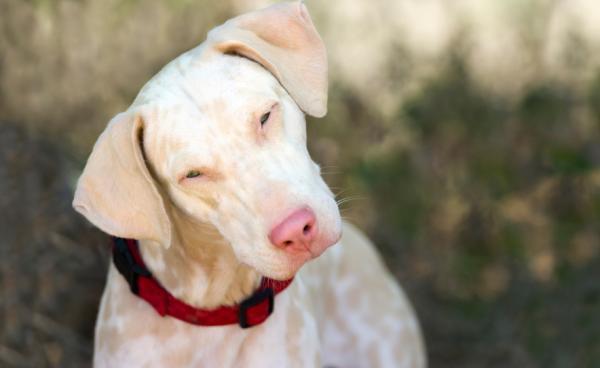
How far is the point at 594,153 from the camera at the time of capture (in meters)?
6.03

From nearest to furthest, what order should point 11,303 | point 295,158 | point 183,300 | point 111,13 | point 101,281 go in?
point 295,158 < point 183,300 < point 11,303 < point 101,281 < point 111,13

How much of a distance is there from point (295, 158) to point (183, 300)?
58cm

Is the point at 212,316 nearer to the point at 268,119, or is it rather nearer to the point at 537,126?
the point at 268,119

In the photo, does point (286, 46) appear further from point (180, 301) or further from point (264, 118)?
point (180, 301)

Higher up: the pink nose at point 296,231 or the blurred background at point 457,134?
the pink nose at point 296,231

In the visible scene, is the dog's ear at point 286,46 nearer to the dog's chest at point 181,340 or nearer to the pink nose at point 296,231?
the pink nose at point 296,231

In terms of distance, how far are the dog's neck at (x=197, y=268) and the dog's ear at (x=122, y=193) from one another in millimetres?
235

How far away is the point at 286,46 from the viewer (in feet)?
9.95

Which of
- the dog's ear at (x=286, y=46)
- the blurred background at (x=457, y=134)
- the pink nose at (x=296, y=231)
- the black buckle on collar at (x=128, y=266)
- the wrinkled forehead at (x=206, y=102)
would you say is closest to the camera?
the pink nose at (x=296, y=231)

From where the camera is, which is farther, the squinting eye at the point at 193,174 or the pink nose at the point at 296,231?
the squinting eye at the point at 193,174

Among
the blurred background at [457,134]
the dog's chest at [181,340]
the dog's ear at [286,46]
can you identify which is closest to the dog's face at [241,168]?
the dog's ear at [286,46]

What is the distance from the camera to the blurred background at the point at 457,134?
5512mm

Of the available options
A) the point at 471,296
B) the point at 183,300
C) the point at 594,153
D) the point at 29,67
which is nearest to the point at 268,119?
the point at 183,300

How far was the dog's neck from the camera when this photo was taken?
296 centimetres
